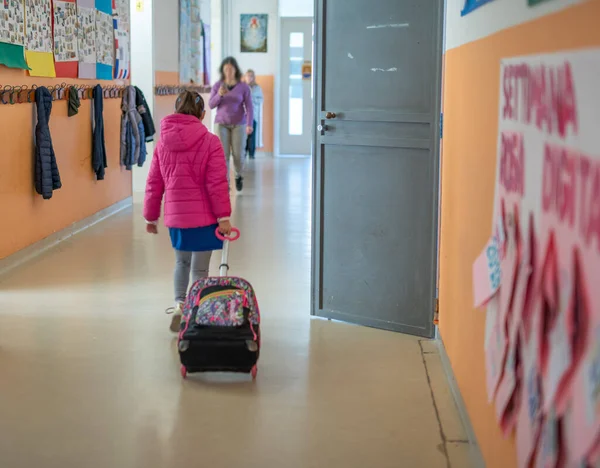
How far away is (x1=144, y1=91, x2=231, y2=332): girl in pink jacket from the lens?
13.0 ft

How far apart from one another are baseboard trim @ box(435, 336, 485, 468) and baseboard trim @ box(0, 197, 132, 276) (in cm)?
298

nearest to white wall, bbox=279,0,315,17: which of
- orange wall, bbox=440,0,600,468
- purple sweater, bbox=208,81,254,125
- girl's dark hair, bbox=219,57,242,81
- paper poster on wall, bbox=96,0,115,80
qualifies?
girl's dark hair, bbox=219,57,242,81

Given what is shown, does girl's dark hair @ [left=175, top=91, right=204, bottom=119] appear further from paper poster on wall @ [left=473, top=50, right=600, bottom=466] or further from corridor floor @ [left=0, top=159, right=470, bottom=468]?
paper poster on wall @ [left=473, top=50, right=600, bottom=466]

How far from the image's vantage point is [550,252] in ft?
5.65

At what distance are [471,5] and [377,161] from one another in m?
1.34

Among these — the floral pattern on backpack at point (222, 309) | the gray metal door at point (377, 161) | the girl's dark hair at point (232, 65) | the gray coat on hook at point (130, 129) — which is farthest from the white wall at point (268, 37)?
the floral pattern on backpack at point (222, 309)

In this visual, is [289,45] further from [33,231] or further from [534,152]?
[534,152]

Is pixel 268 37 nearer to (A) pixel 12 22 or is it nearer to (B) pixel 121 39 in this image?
(B) pixel 121 39

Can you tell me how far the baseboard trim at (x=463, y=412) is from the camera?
2.70m

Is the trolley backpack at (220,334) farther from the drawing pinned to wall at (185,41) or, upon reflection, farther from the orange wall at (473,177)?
the drawing pinned to wall at (185,41)

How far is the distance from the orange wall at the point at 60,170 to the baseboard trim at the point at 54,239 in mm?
40

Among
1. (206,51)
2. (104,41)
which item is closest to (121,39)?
(104,41)

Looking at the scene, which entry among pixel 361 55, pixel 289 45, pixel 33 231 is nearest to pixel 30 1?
pixel 33 231

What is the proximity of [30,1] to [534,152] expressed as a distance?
4775mm
